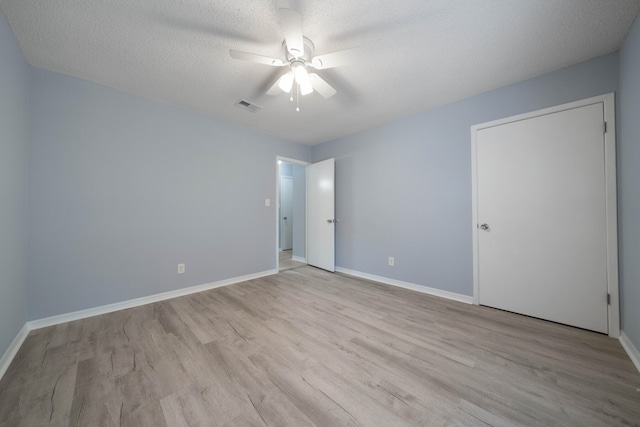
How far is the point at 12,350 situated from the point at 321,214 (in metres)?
3.44

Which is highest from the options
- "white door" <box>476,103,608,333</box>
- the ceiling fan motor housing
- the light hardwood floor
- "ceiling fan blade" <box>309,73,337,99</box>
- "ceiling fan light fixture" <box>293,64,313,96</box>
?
the ceiling fan motor housing

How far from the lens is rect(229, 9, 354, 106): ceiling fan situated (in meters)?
1.31

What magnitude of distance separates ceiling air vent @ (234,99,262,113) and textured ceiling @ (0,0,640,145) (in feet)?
0.48

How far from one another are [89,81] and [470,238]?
434cm

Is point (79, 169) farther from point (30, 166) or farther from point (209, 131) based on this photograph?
point (209, 131)

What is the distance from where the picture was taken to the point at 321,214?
3938 mm

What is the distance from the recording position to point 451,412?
109 cm

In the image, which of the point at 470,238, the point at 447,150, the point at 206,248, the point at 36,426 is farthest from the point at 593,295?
the point at 206,248

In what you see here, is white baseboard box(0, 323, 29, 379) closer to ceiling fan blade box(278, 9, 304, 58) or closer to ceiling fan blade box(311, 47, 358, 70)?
ceiling fan blade box(278, 9, 304, 58)

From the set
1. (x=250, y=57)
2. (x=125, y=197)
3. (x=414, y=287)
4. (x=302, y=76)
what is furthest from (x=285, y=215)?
(x=250, y=57)

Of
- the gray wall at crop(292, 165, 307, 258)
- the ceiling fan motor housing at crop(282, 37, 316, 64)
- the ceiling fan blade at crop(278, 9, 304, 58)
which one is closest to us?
the ceiling fan blade at crop(278, 9, 304, 58)

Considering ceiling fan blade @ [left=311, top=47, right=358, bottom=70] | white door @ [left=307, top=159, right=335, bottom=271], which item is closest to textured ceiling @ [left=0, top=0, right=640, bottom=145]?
ceiling fan blade @ [left=311, top=47, right=358, bottom=70]

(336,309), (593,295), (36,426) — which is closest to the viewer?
(36,426)

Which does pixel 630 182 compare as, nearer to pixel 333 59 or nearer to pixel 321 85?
pixel 333 59
